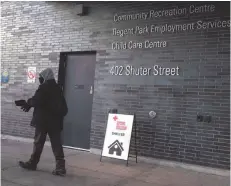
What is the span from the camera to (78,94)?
8047mm

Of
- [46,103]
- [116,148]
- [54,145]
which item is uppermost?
[46,103]

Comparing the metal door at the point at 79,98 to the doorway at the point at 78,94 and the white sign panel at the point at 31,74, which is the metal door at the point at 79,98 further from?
the white sign panel at the point at 31,74

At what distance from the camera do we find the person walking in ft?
18.0

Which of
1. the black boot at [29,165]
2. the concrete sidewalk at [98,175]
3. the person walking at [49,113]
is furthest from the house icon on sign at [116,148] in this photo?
the black boot at [29,165]

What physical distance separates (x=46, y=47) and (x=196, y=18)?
13.4 ft

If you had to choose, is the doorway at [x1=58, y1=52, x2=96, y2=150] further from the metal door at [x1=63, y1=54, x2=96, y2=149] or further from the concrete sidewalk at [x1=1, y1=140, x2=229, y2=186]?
the concrete sidewalk at [x1=1, y1=140, x2=229, y2=186]

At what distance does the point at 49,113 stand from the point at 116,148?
70.7 inches

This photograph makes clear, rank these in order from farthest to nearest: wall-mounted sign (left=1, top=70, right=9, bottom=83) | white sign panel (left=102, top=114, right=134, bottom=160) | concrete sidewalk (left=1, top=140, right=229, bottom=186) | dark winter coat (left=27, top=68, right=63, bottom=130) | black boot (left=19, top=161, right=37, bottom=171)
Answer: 1. wall-mounted sign (left=1, top=70, right=9, bottom=83)
2. white sign panel (left=102, top=114, right=134, bottom=160)
3. black boot (left=19, top=161, right=37, bottom=171)
4. dark winter coat (left=27, top=68, right=63, bottom=130)
5. concrete sidewalk (left=1, top=140, right=229, bottom=186)

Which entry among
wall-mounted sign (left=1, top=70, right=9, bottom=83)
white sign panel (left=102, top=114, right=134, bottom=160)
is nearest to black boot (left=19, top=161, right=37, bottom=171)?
white sign panel (left=102, top=114, right=134, bottom=160)

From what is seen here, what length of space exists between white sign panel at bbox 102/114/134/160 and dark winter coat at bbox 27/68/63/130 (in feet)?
5.03

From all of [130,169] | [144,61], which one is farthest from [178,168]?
[144,61]

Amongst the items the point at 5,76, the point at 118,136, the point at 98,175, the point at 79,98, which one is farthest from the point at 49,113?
the point at 5,76

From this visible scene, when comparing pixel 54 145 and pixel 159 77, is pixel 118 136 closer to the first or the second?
pixel 159 77

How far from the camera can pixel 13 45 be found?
370 inches
